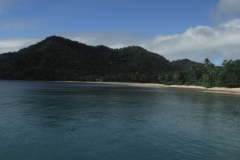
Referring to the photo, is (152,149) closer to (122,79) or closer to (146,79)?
(146,79)

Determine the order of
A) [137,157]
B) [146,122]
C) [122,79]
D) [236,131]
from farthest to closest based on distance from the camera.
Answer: [122,79], [146,122], [236,131], [137,157]

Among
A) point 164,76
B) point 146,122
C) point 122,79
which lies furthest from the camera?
point 122,79

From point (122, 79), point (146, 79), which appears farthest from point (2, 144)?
point (122, 79)

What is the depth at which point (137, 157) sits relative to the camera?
50.2 ft

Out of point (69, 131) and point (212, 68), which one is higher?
point (212, 68)

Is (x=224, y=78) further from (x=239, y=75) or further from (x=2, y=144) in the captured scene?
(x=2, y=144)

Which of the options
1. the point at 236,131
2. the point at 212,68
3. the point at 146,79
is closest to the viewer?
the point at 236,131

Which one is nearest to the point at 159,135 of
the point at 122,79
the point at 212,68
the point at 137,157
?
the point at 137,157

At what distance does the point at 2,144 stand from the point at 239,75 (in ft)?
293

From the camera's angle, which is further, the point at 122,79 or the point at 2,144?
the point at 122,79

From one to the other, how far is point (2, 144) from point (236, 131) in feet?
59.6

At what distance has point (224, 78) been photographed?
93.8 meters

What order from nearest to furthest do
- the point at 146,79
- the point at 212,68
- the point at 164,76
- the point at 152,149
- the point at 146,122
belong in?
the point at 152,149 → the point at 146,122 → the point at 212,68 → the point at 164,76 → the point at 146,79

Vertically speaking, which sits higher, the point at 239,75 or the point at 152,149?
the point at 239,75
